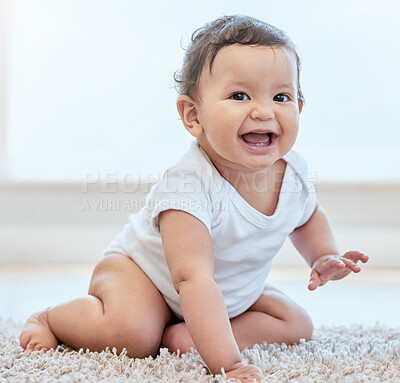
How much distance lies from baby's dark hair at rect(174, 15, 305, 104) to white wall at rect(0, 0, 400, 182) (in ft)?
3.30

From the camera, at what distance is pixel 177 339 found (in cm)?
89

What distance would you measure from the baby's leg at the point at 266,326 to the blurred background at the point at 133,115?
1020 millimetres

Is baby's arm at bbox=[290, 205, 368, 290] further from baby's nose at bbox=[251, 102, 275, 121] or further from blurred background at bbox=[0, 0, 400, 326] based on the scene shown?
blurred background at bbox=[0, 0, 400, 326]

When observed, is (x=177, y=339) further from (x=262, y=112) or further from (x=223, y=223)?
(x=262, y=112)

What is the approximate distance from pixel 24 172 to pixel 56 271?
1.40 feet

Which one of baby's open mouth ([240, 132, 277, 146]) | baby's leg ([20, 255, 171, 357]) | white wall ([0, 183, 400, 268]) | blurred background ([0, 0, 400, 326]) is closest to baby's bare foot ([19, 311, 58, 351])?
baby's leg ([20, 255, 171, 357])

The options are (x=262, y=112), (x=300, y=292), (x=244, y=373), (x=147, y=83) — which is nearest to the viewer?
(x=244, y=373)

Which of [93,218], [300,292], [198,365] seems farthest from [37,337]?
[93,218]

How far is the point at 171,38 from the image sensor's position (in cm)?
204

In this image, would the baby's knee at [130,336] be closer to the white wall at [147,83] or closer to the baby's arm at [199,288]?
the baby's arm at [199,288]

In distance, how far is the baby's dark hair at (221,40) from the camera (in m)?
0.88

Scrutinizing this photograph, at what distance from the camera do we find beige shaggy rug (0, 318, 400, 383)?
73 centimetres

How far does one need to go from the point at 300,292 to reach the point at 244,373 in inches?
35.7

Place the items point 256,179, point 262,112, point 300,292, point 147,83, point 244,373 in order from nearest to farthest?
point 244,373
point 262,112
point 256,179
point 300,292
point 147,83
